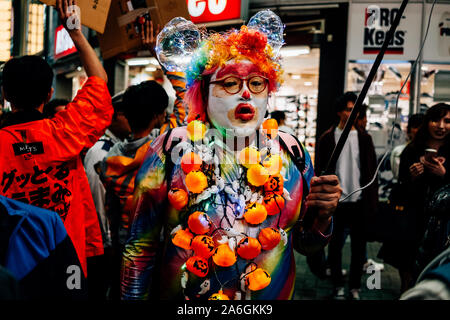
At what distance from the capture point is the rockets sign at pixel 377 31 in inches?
288

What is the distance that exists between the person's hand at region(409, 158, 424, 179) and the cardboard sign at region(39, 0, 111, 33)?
2890mm

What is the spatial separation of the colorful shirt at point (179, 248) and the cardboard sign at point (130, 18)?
2.81 feet

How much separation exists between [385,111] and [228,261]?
640cm

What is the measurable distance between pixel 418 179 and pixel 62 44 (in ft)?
37.0

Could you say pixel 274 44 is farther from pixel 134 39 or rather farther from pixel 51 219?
pixel 51 219

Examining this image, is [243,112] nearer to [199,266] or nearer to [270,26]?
[270,26]

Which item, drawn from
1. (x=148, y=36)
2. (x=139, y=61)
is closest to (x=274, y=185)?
(x=148, y=36)

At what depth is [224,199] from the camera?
1.90 meters

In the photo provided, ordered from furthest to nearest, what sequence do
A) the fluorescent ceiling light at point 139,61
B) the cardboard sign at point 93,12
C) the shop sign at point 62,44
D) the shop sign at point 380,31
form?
the shop sign at point 62,44, the fluorescent ceiling light at point 139,61, the shop sign at point 380,31, the cardboard sign at point 93,12

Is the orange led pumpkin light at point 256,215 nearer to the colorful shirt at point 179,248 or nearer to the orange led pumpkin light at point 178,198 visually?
the colorful shirt at point 179,248

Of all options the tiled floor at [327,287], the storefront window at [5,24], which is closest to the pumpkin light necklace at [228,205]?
the tiled floor at [327,287]

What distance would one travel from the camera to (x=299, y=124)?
8969 mm
